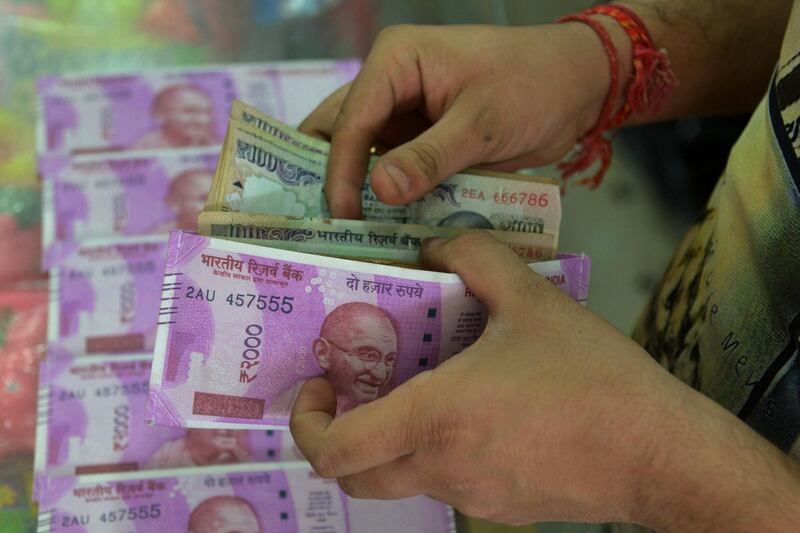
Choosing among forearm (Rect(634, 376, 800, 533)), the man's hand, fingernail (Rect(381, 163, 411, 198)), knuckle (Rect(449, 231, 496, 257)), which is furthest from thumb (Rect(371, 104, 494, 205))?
forearm (Rect(634, 376, 800, 533))

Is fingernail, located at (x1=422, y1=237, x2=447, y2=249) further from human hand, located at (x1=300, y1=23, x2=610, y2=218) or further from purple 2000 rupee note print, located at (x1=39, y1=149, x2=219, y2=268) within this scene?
purple 2000 rupee note print, located at (x1=39, y1=149, x2=219, y2=268)

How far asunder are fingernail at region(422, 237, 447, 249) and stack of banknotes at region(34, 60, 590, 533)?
36 millimetres

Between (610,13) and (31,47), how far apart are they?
115 centimetres

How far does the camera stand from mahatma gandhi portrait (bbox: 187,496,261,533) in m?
0.98

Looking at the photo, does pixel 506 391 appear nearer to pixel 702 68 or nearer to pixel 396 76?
pixel 396 76

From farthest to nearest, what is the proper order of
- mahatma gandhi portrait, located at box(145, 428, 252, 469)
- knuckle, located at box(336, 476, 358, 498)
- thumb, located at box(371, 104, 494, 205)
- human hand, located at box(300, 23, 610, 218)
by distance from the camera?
1. mahatma gandhi portrait, located at box(145, 428, 252, 469)
2. human hand, located at box(300, 23, 610, 218)
3. thumb, located at box(371, 104, 494, 205)
4. knuckle, located at box(336, 476, 358, 498)

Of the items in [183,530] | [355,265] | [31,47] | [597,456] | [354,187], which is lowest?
[183,530]

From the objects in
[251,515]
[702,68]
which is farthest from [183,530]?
[702,68]

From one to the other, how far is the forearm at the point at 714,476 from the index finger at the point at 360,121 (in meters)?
0.45

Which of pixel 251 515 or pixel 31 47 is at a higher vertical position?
pixel 31 47

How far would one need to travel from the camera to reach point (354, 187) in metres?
0.89

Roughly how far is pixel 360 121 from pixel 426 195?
0.40ft

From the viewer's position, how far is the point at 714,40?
1.00 metres

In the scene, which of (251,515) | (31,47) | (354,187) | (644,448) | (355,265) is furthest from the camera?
(31,47)
